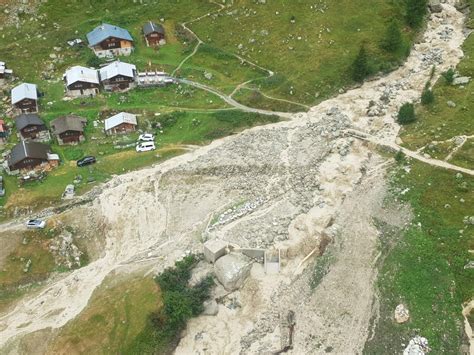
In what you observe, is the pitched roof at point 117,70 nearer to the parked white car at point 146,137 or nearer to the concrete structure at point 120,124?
the concrete structure at point 120,124

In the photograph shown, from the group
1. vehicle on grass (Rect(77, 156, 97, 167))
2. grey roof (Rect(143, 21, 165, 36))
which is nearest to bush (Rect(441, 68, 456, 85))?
grey roof (Rect(143, 21, 165, 36))

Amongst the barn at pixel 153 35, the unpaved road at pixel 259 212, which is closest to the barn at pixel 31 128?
the unpaved road at pixel 259 212

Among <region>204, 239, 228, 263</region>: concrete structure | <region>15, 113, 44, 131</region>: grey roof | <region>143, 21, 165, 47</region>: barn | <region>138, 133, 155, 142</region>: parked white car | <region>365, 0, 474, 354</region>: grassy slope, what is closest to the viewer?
<region>365, 0, 474, 354</region>: grassy slope

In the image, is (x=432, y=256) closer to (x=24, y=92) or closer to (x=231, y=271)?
(x=231, y=271)

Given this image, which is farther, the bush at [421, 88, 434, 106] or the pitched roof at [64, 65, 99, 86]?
the pitched roof at [64, 65, 99, 86]

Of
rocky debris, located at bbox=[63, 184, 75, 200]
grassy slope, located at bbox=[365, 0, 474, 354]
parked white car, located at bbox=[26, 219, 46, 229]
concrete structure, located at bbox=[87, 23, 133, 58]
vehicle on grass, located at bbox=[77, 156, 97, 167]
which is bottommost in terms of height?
grassy slope, located at bbox=[365, 0, 474, 354]

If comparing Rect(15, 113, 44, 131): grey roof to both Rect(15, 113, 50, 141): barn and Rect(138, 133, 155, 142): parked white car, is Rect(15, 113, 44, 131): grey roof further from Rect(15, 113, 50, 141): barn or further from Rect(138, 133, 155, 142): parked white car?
Rect(138, 133, 155, 142): parked white car

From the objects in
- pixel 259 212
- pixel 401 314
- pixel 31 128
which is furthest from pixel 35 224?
pixel 401 314
